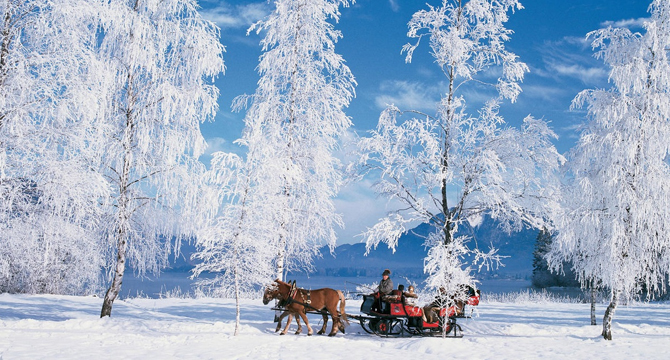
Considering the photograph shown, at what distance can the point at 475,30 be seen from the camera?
1571 centimetres

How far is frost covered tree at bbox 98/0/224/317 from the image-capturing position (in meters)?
14.5

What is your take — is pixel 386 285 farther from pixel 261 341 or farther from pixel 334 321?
pixel 261 341

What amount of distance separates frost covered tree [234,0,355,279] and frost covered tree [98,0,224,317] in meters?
2.10

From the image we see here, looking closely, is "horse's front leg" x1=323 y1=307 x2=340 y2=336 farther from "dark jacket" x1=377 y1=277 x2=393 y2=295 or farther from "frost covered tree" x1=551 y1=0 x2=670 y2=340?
"frost covered tree" x1=551 y1=0 x2=670 y2=340

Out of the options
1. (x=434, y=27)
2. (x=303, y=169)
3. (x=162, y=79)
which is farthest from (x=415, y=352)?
(x=162, y=79)

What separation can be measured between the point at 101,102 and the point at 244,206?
4.80 meters

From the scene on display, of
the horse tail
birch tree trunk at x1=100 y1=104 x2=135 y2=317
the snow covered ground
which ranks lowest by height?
the snow covered ground

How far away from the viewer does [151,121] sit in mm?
14906

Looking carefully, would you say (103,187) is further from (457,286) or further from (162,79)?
(457,286)

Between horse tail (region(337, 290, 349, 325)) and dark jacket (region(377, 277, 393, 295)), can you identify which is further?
horse tail (region(337, 290, 349, 325))

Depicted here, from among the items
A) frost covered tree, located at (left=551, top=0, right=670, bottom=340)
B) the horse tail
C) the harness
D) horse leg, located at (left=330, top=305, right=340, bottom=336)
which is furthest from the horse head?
frost covered tree, located at (left=551, top=0, right=670, bottom=340)

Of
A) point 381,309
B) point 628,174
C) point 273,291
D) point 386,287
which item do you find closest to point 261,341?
point 273,291

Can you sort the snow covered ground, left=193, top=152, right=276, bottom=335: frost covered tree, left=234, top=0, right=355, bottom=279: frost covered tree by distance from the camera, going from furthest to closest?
1. left=234, top=0, right=355, bottom=279: frost covered tree
2. left=193, top=152, right=276, bottom=335: frost covered tree
3. the snow covered ground

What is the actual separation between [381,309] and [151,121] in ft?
30.0
